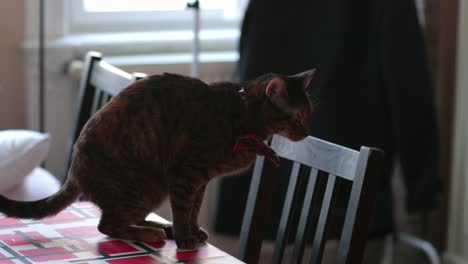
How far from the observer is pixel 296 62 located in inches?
105

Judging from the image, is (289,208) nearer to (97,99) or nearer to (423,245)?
(97,99)

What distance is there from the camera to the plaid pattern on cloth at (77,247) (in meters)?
1.34

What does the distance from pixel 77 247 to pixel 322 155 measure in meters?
0.44

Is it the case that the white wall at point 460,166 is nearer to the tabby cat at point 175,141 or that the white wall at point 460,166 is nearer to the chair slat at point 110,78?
the chair slat at point 110,78

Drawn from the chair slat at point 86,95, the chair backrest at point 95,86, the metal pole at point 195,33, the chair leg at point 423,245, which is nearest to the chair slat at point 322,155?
the chair backrest at point 95,86

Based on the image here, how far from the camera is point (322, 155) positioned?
147 cm

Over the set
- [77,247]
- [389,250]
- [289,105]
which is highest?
[289,105]

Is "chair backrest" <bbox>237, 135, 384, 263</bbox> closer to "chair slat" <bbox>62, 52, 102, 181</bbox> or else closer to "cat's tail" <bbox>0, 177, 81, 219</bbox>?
"cat's tail" <bbox>0, 177, 81, 219</bbox>

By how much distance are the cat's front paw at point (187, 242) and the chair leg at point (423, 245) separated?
1663mm

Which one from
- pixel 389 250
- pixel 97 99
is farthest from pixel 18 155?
pixel 389 250

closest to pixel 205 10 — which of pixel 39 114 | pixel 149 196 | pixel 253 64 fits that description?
pixel 253 64

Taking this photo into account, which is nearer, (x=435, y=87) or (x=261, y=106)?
(x=261, y=106)

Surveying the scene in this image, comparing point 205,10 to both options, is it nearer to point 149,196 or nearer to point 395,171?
point 395,171

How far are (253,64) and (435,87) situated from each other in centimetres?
80
